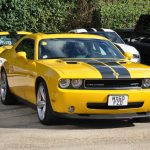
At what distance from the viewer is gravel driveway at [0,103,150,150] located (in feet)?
23.1

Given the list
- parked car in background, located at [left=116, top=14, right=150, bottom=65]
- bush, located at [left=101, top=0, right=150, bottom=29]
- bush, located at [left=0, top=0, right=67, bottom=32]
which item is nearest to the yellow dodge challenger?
parked car in background, located at [left=116, top=14, right=150, bottom=65]

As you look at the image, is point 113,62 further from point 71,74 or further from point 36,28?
point 36,28

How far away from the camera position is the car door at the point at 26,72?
29.3 feet

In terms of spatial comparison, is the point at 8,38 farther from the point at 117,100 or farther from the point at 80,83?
the point at 117,100

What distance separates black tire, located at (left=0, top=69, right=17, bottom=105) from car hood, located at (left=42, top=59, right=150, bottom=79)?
1712 mm

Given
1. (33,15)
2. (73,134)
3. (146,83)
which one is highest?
(146,83)

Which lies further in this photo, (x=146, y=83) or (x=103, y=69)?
(x=146, y=83)

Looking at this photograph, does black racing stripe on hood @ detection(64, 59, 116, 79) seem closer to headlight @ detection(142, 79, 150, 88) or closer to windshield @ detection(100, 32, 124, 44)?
headlight @ detection(142, 79, 150, 88)

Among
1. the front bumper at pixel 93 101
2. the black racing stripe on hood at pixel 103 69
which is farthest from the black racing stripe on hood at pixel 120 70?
the front bumper at pixel 93 101

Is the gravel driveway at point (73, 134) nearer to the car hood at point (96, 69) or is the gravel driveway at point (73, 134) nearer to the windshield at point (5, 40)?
the car hood at point (96, 69)

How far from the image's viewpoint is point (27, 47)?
9891 millimetres

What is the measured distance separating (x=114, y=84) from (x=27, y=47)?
7.70 ft

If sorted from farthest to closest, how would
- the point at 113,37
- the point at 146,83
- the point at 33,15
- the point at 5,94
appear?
the point at 33,15, the point at 113,37, the point at 5,94, the point at 146,83

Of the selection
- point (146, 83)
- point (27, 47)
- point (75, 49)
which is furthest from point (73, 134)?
point (27, 47)
